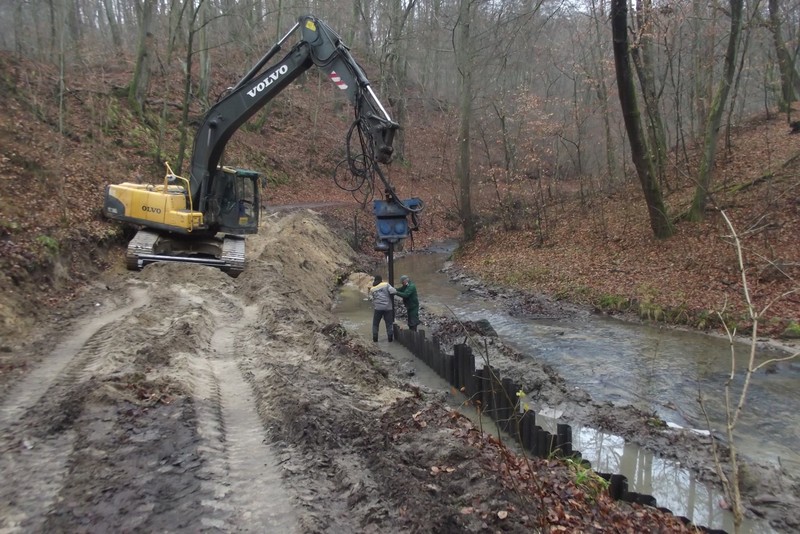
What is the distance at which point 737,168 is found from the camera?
812 inches

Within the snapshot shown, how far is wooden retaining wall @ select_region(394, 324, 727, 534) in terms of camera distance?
582cm

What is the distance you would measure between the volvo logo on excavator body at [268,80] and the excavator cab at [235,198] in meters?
2.29

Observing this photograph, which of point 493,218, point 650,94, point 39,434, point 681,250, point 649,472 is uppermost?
point 650,94

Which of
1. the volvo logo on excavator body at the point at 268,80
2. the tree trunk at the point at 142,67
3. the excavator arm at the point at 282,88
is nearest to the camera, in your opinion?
the excavator arm at the point at 282,88

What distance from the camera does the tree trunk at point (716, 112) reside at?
15.6 metres

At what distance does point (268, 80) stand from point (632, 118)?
10046mm

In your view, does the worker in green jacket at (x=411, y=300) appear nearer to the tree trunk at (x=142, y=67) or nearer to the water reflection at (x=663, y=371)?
→ the water reflection at (x=663, y=371)

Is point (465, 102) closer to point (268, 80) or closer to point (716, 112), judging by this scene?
point (716, 112)

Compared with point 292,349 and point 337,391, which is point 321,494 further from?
point 292,349

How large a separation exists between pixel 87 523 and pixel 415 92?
52717mm

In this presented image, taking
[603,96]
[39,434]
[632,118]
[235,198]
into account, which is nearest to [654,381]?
[632,118]

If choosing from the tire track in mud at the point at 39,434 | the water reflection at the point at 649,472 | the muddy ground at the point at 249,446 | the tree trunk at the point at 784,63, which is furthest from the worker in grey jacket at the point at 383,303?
the tree trunk at the point at 784,63

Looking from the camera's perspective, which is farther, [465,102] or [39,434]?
[465,102]

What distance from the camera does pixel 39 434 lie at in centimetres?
537
